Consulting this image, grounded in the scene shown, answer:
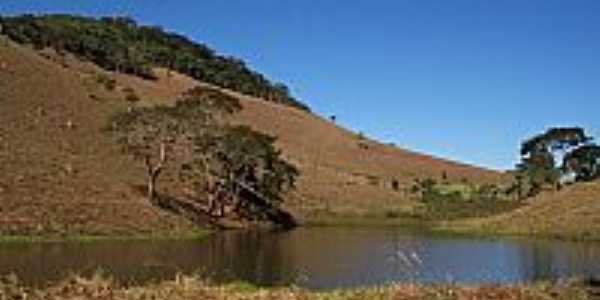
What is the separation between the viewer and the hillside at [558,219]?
7375 centimetres

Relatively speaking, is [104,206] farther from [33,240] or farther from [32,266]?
[32,266]

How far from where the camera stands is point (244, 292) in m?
19.5

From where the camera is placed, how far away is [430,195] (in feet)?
403

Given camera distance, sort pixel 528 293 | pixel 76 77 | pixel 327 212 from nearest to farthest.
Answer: pixel 528 293
pixel 327 212
pixel 76 77

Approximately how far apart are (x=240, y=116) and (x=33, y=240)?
100041mm

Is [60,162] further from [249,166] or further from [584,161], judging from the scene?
[584,161]

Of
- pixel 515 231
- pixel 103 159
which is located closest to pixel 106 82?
pixel 103 159

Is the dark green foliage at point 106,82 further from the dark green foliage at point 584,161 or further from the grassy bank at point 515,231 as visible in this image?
the dark green foliage at point 584,161

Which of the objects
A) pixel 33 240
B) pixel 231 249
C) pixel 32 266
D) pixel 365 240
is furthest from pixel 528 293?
pixel 365 240

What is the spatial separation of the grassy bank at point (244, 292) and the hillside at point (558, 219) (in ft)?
170

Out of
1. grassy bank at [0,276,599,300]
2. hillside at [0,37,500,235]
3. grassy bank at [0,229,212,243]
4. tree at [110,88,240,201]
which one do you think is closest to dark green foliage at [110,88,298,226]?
tree at [110,88,240,201]

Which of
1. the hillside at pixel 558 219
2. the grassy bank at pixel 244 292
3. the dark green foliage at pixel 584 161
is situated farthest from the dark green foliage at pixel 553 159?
the grassy bank at pixel 244 292

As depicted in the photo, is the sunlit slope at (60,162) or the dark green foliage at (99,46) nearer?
the sunlit slope at (60,162)

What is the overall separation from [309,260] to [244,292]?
83.3 feet
